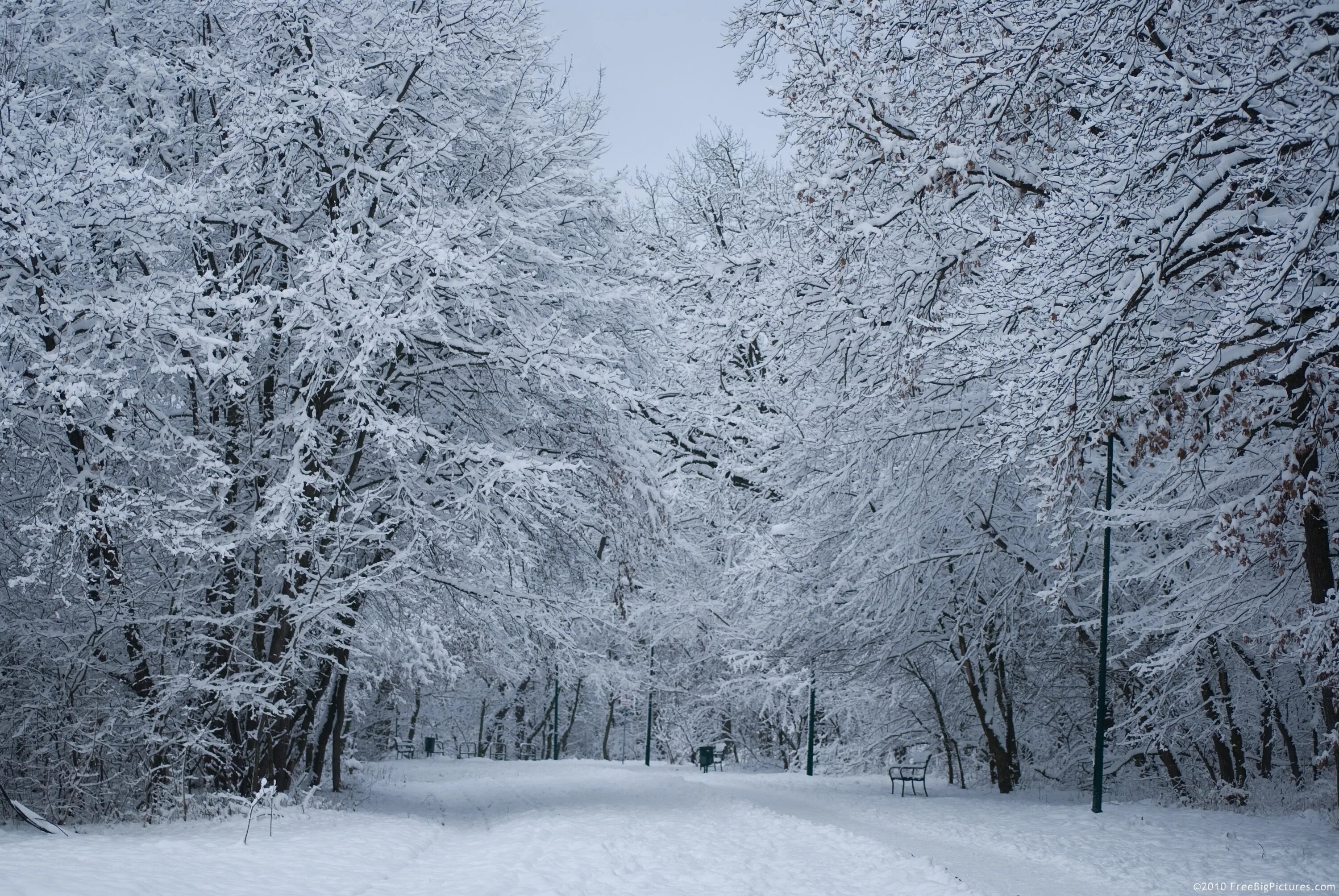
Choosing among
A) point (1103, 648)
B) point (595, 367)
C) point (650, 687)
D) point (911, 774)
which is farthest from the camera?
point (650, 687)

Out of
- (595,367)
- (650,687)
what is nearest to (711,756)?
(650,687)

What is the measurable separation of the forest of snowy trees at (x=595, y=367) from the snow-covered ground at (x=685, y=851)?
1892 mm

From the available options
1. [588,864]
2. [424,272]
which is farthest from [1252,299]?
[424,272]

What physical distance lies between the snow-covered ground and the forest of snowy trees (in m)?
1.89

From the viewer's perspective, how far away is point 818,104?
468 inches

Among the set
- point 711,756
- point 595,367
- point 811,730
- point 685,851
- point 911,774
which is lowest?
point 685,851

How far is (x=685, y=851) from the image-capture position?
10.7 metres

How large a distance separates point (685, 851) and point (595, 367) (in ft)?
19.5

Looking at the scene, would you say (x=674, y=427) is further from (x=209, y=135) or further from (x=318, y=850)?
(x=318, y=850)

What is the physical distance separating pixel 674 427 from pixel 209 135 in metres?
8.63

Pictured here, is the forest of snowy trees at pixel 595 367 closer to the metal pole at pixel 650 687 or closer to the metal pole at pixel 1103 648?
the metal pole at pixel 1103 648

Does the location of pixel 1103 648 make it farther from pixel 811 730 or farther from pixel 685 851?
pixel 811 730

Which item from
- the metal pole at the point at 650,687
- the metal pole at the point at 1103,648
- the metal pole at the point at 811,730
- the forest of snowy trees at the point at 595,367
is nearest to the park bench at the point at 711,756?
the metal pole at the point at 650,687

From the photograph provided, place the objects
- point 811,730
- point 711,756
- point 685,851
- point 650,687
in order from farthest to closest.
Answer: point 711,756, point 650,687, point 811,730, point 685,851
